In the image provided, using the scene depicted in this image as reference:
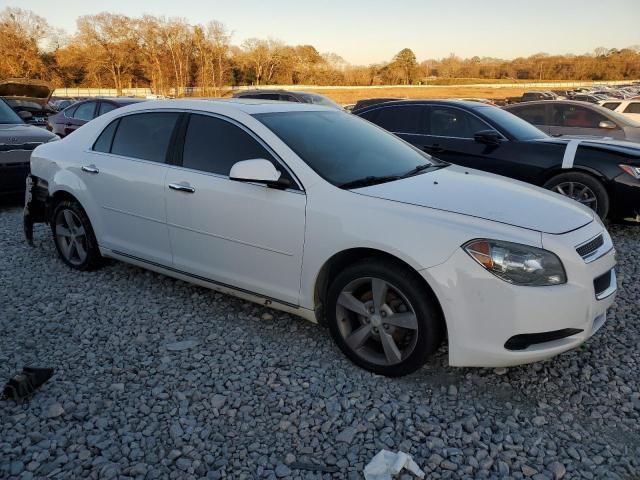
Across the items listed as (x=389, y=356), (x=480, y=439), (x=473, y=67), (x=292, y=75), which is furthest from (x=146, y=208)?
(x=473, y=67)

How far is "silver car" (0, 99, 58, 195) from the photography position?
23.4 feet

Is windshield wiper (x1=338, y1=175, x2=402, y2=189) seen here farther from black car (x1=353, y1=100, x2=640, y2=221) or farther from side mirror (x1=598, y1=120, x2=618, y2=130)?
side mirror (x1=598, y1=120, x2=618, y2=130)

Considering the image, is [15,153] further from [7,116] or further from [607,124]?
[607,124]

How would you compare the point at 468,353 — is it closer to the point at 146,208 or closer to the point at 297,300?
the point at 297,300

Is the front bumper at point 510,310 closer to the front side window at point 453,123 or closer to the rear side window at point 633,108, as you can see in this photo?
the front side window at point 453,123

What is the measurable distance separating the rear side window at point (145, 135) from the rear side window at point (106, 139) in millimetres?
51

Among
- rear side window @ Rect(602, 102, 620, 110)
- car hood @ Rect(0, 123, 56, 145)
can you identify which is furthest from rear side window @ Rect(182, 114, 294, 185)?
rear side window @ Rect(602, 102, 620, 110)

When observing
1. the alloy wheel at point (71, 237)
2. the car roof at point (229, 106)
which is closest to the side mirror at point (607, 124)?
the car roof at point (229, 106)

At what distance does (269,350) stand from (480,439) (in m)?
1.47

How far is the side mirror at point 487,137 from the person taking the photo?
21.3ft

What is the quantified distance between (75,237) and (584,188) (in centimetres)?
566

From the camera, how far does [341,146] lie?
3723mm

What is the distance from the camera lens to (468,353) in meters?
2.80

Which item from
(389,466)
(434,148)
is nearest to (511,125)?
(434,148)
